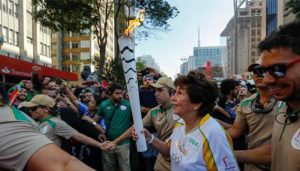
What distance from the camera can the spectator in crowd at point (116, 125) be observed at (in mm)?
7176

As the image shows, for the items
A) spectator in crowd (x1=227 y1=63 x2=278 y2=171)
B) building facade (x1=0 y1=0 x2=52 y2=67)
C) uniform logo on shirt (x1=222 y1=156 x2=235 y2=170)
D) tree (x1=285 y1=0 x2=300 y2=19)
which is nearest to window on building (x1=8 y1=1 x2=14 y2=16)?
building facade (x1=0 y1=0 x2=52 y2=67)

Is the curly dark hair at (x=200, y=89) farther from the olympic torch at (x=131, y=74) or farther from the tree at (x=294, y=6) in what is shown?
the tree at (x=294, y=6)

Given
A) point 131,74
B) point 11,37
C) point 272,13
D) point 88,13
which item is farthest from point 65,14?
point 272,13

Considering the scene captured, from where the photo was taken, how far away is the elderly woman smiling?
2.79 meters

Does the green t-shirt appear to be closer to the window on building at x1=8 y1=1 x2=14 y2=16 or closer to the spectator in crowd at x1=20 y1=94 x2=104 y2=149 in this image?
the spectator in crowd at x1=20 y1=94 x2=104 y2=149

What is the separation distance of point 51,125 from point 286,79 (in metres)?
3.35

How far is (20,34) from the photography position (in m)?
48.5

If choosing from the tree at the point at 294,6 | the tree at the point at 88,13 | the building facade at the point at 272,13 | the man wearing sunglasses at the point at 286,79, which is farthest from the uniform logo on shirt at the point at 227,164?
the building facade at the point at 272,13

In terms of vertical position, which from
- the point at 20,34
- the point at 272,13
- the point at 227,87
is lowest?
the point at 227,87

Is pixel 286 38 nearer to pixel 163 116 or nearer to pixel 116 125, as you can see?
pixel 163 116

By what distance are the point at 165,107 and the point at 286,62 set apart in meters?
3.16

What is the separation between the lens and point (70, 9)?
81.2 feet

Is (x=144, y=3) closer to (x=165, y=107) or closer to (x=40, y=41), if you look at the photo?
(x=165, y=107)

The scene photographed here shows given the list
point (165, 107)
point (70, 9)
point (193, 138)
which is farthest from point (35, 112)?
point (70, 9)
